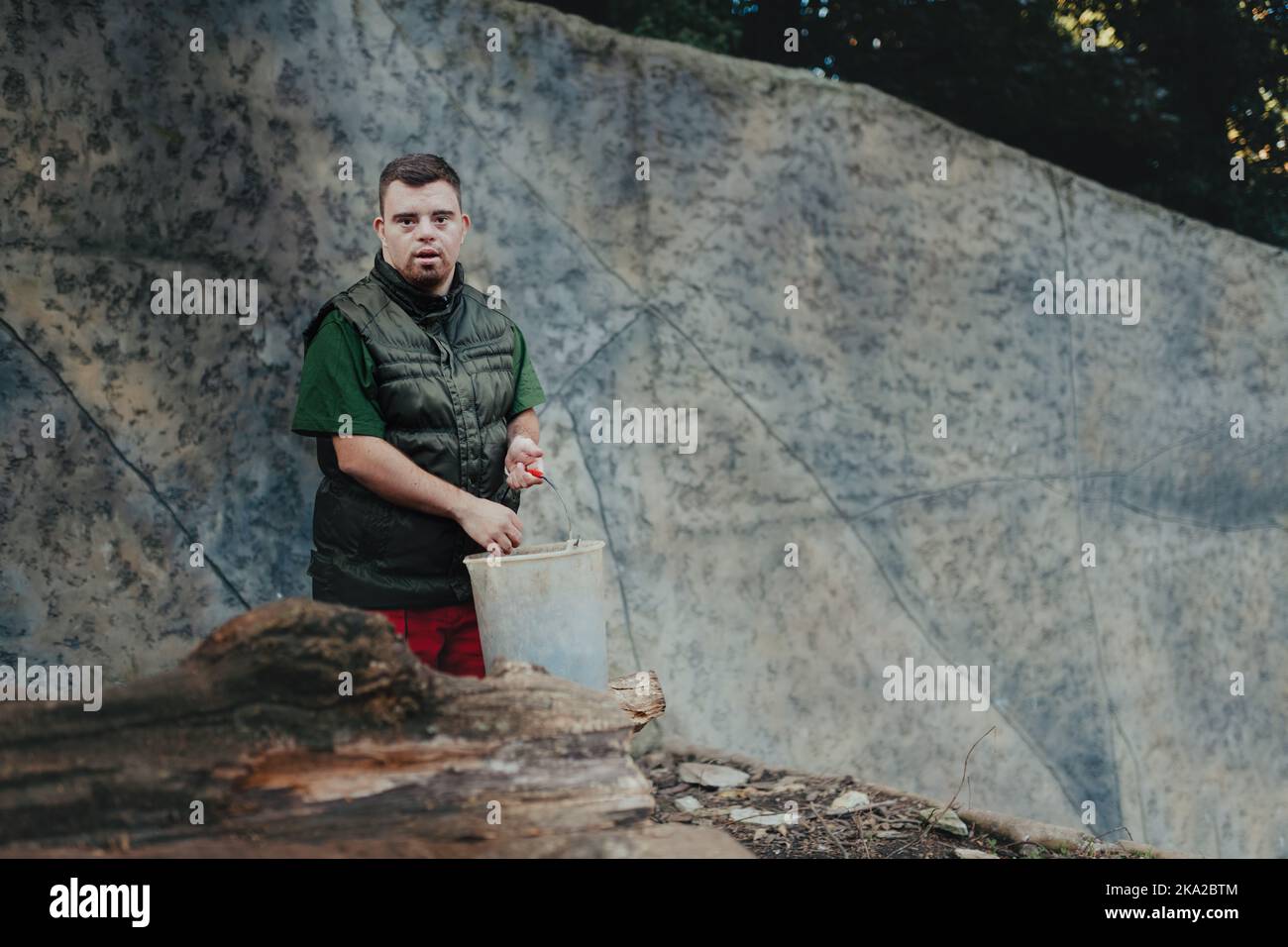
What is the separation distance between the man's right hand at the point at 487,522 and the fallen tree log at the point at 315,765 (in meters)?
0.47

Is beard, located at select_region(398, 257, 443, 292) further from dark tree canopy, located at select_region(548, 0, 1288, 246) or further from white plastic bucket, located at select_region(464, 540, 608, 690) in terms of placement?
dark tree canopy, located at select_region(548, 0, 1288, 246)

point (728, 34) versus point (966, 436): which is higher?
point (728, 34)

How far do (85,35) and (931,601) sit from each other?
155 inches

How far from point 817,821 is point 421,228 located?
2232 millimetres

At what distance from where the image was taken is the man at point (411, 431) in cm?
291

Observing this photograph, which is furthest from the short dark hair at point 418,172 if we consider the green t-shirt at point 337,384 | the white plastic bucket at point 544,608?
the white plastic bucket at point 544,608

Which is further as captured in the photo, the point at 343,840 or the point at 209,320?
the point at 209,320

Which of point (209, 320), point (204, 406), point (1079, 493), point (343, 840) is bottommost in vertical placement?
point (343, 840)

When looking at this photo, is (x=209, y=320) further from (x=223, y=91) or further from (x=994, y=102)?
(x=994, y=102)

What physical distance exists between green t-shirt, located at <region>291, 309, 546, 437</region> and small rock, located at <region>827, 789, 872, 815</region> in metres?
2.02

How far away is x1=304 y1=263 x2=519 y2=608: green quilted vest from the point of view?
298cm

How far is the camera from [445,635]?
10.3ft

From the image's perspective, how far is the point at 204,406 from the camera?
4.17 metres

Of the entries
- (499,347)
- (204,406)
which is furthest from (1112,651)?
(204,406)
